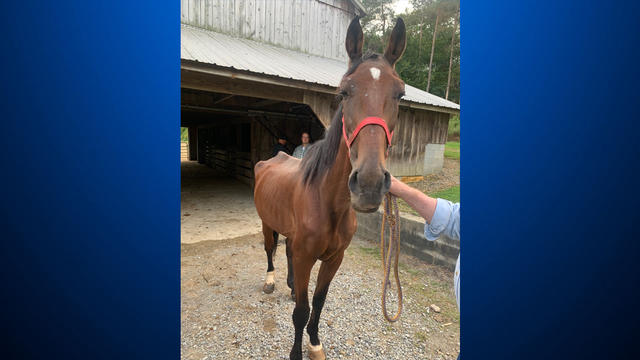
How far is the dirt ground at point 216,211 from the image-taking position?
4969mm

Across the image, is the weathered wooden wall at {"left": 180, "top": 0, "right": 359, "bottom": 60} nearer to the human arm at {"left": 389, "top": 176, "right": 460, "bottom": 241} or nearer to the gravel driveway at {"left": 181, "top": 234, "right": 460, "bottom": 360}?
the gravel driveway at {"left": 181, "top": 234, "right": 460, "bottom": 360}

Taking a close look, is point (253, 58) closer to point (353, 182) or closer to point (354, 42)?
point (354, 42)

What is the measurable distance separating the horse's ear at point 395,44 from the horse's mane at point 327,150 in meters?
0.06

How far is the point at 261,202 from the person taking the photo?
2.64 m

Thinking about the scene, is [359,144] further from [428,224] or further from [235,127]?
[235,127]

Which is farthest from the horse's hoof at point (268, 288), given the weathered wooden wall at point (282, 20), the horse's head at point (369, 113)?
the weathered wooden wall at point (282, 20)

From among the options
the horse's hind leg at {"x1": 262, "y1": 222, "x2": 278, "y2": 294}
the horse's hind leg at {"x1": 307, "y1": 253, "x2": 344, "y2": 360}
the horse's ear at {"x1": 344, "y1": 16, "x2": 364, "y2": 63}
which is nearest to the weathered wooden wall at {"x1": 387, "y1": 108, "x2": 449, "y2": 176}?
the horse's hind leg at {"x1": 262, "y1": 222, "x2": 278, "y2": 294}

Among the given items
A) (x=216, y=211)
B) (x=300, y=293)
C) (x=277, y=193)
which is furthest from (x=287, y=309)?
(x=216, y=211)

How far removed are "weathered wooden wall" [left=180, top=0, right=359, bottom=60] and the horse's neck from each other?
23.8ft

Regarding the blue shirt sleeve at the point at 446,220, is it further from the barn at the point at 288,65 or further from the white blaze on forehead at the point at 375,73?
the barn at the point at 288,65

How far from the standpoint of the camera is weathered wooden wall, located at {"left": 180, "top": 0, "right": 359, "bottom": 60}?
689 centimetres
